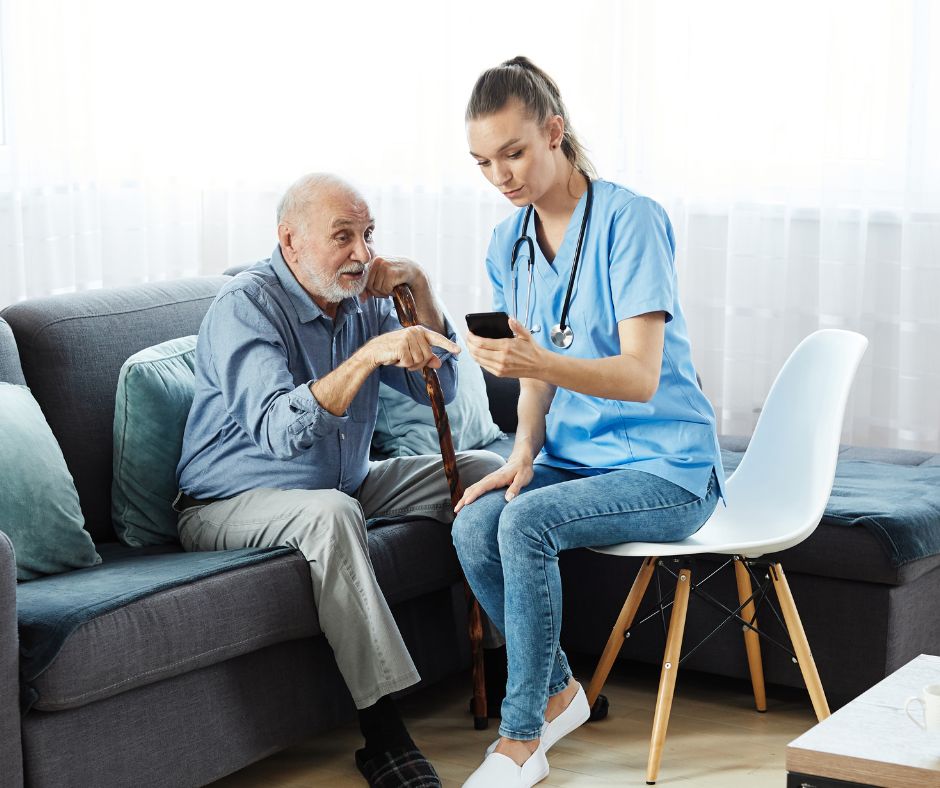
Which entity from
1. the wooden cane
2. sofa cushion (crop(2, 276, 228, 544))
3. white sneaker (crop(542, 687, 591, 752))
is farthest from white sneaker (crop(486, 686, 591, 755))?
sofa cushion (crop(2, 276, 228, 544))

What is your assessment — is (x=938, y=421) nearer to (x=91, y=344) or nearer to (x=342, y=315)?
(x=342, y=315)

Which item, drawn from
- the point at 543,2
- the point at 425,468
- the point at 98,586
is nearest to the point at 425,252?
the point at 543,2

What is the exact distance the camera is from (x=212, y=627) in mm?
2188

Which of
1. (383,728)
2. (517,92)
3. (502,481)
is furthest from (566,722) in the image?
(517,92)

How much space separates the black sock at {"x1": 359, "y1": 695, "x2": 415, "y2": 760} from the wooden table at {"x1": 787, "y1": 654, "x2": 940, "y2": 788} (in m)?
0.90

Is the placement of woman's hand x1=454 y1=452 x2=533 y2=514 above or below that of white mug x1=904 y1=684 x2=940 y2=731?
above

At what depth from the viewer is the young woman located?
229 centimetres

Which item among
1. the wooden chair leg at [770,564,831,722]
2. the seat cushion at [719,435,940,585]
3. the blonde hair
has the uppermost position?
the blonde hair

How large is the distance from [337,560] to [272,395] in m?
0.31

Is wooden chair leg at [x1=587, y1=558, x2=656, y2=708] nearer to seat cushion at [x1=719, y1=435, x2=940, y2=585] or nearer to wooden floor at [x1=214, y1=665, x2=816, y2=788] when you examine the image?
wooden floor at [x1=214, y1=665, x2=816, y2=788]

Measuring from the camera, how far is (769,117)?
3631 millimetres

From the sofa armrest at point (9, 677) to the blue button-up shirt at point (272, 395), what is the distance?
57 centimetres

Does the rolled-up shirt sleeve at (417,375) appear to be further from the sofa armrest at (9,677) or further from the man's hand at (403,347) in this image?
the sofa armrest at (9,677)

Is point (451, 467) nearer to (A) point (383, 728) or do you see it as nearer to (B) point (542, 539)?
(B) point (542, 539)
